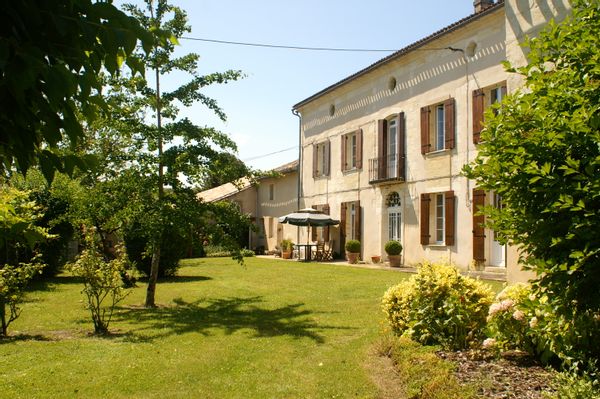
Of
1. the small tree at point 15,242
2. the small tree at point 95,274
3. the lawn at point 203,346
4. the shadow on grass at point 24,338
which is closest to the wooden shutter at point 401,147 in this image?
the lawn at point 203,346

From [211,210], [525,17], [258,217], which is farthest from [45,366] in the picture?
[258,217]

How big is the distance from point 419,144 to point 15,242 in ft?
52.7

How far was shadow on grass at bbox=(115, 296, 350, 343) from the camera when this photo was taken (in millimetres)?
7672

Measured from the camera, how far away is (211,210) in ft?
32.7

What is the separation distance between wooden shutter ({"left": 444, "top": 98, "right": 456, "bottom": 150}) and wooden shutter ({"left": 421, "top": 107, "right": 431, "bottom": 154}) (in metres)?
0.93

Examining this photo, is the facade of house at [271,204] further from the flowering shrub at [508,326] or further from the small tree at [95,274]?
the flowering shrub at [508,326]

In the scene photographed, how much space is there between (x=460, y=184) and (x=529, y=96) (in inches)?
472

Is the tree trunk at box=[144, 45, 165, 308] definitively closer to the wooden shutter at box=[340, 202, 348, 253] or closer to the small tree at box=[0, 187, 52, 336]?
the small tree at box=[0, 187, 52, 336]

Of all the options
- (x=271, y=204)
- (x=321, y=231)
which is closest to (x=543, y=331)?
(x=321, y=231)

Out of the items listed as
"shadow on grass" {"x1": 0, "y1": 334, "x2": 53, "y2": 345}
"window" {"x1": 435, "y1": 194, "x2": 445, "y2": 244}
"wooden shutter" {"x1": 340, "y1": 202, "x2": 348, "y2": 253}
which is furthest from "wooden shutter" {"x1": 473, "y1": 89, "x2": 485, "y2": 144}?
"shadow on grass" {"x1": 0, "y1": 334, "x2": 53, "y2": 345}

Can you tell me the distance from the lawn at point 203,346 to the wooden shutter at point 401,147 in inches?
270

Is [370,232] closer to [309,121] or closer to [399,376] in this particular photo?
[309,121]

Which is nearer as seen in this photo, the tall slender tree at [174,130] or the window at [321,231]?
the tall slender tree at [174,130]

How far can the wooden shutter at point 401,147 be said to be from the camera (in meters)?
18.2
